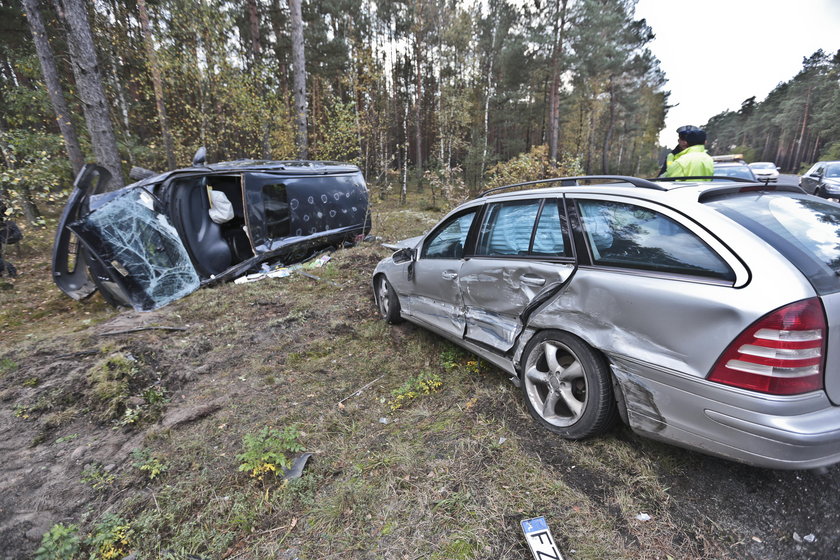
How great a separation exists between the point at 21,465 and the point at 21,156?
12735mm

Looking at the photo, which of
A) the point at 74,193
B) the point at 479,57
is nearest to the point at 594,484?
the point at 74,193

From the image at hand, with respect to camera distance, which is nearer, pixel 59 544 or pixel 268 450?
pixel 59 544

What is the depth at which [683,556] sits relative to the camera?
1539mm

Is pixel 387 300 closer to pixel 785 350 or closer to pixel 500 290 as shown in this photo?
pixel 500 290

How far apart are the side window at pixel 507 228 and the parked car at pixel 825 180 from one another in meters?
12.6

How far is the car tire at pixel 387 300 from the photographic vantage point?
169 inches

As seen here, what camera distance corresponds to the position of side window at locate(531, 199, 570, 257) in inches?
92.2

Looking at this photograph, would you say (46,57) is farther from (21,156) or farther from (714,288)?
(714,288)

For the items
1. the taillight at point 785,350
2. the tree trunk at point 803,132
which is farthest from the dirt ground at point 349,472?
the tree trunk at point 803,132

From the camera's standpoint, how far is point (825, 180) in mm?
10273

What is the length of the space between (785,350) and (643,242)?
731 millimetres

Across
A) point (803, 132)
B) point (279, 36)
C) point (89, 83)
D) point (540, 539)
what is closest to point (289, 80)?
point (279, 36)

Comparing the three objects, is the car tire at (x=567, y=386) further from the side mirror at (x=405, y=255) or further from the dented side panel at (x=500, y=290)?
the side mirror at (x=405, y=255)

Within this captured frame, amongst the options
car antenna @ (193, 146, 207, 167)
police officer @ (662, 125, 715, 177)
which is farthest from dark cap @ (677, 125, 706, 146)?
car antenna @ (193, 146, 207, 167)
